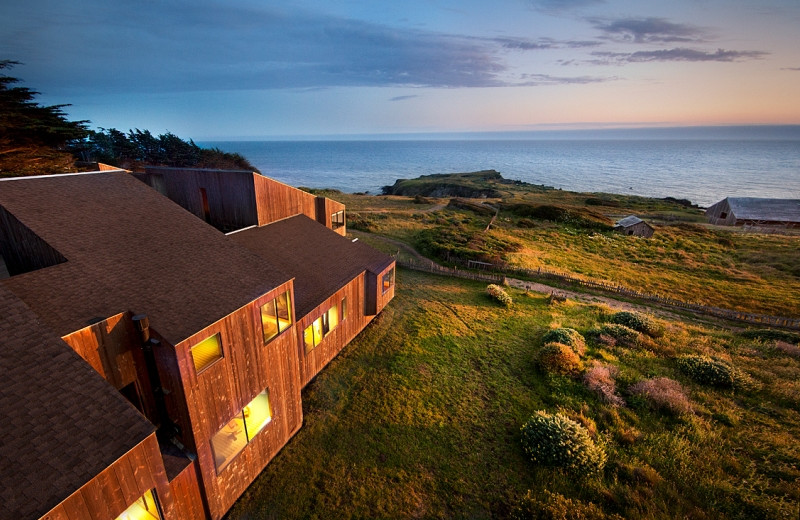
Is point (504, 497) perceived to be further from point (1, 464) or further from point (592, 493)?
point (1, 464)

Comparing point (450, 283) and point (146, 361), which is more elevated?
point (146, 361)

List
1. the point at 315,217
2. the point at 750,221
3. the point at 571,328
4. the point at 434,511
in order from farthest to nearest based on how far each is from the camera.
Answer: the point at 750,221, the point at 315,217, the point at 571,328, the point at 434,511

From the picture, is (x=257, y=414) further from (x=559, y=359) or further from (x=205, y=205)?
(x=559, y=359)

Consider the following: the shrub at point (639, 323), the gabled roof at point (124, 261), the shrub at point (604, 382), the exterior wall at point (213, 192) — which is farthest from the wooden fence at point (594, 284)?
the gabled roof at point (124, 261)

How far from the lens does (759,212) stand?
2015 inches

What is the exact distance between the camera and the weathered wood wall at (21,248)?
762 centimetres

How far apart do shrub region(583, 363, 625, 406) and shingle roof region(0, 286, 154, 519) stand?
14899 mm

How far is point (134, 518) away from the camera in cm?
599

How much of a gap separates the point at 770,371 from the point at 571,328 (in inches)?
321

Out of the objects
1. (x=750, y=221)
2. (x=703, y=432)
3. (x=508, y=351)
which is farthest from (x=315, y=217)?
(x=750, y=221)

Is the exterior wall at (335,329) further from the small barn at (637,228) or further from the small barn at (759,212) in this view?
the small barn at (759,212)

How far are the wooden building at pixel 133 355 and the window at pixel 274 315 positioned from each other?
0.05m

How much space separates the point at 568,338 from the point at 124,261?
18.2 m

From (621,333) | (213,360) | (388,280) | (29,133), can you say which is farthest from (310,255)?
(29,133)
